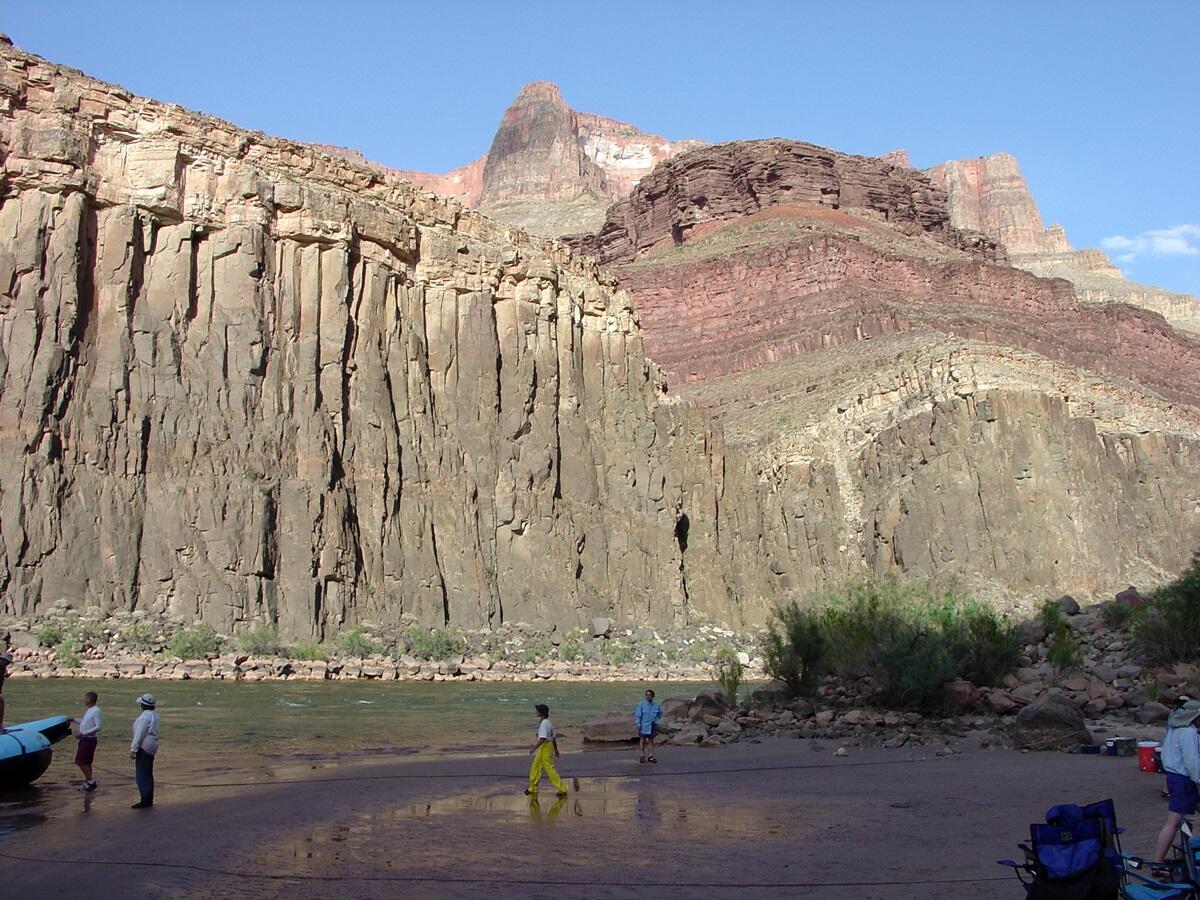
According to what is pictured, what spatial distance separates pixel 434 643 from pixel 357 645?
3.04 m

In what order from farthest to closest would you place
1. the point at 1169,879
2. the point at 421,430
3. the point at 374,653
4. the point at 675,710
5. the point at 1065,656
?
the point at 421,430, the point at 374,653, the point at 675,710, the point at 1065,656, the point at 1169,879

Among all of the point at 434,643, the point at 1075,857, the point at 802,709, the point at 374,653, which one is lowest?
the point at 802,709

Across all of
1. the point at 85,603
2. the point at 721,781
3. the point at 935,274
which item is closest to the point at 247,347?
the point at 85,603

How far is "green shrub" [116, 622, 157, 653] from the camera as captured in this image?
33344 mm

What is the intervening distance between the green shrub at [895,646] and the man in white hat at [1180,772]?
36.5 ft

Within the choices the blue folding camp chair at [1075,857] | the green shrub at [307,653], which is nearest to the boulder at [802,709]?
the blue folding camp chair at [1075,857]

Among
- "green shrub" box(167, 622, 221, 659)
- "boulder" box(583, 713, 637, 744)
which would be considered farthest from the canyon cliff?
"boulder" box(583, 713, 637, 744)

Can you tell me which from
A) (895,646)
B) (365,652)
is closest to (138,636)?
(365,652)

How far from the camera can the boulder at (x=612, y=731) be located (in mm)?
20844

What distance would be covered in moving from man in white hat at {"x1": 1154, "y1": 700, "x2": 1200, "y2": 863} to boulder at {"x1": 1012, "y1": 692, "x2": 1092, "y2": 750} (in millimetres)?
6951

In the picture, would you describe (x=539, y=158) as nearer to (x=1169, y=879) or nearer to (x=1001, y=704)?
(x=1001, y=704)

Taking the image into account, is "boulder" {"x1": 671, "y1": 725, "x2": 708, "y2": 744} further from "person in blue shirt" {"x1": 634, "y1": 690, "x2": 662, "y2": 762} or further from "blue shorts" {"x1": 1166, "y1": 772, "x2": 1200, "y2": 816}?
"blue shorts" {"x1": 1166, "y1": 772, "x2": 1200, "y2": 816}

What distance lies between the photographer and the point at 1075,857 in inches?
275

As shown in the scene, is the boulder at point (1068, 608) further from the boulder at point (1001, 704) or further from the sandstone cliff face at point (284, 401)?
the sandstone cliff face at point (284, 401)
